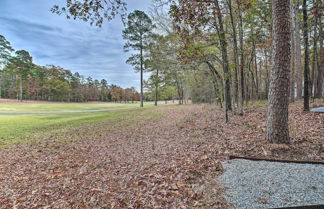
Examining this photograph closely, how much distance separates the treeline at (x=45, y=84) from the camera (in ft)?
136

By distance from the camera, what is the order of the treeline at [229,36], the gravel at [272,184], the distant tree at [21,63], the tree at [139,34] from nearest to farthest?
the gravel at [272,184], the treeline at [229,36], the tree at [139,34], the distant tree at [21,63]

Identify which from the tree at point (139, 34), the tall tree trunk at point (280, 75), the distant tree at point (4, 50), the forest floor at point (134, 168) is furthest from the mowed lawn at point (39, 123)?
the distant tree at point (4, 50)

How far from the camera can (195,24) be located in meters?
6.98

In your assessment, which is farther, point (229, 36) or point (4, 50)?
point (4, 50)

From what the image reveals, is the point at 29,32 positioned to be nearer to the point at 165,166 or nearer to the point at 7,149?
the point at 7,149

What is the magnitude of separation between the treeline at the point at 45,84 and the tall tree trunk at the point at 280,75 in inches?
2010

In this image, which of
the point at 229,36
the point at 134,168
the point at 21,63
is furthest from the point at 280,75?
the point at 21,63

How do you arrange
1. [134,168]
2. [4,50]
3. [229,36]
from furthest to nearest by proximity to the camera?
[4,50], [229,36], [134,168]

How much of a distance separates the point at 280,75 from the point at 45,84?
68.0 metres

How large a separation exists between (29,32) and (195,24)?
12.1 m

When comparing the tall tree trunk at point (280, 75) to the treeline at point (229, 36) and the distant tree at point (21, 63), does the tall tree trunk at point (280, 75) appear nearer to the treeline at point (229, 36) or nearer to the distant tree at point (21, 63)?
the treeline at point (229, 36)

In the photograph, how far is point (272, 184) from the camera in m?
2.70

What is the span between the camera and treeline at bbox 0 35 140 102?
41513mm

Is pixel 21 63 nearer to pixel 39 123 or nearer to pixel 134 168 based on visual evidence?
pixel 39 123
